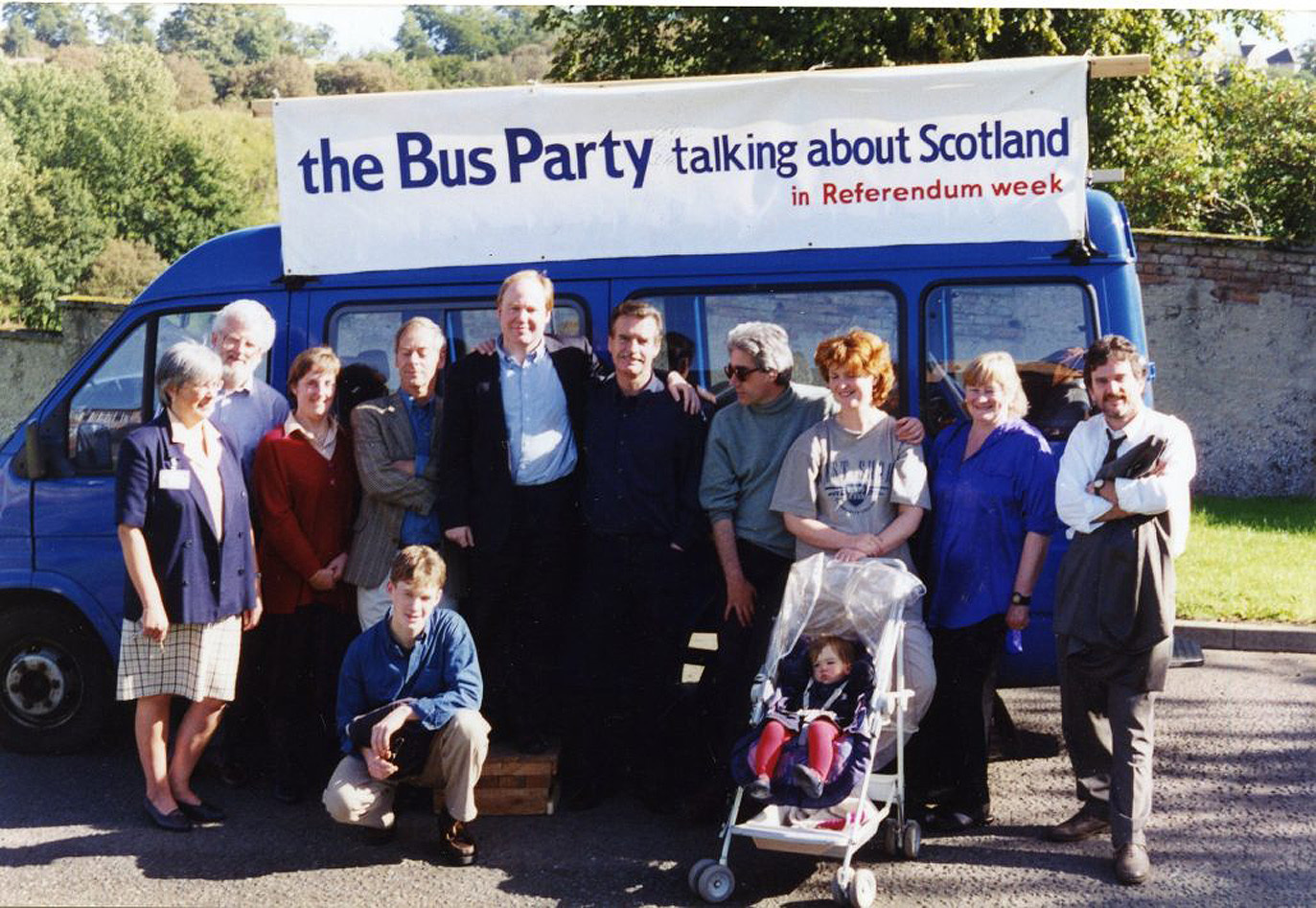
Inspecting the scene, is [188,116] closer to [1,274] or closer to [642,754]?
[1,274]

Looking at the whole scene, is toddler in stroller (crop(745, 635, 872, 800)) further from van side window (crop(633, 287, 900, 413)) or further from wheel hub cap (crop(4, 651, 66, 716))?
wheel hub cap (crop(4, 651, 66, 716))

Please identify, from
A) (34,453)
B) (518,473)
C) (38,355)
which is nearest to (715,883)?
(518,473)

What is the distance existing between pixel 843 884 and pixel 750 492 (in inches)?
63.3

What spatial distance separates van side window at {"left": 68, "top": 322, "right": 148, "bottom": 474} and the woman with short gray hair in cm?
95

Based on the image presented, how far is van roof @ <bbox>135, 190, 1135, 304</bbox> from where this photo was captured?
5.85 m

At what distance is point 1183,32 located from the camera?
15102mm

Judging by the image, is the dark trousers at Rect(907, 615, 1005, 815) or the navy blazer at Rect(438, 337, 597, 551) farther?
the navy blazer at Rect(438, 337, 597, 551)

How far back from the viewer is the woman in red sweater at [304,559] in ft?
19.0

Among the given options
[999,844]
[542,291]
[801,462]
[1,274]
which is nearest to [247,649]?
[542,291]

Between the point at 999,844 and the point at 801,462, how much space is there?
1.67 m

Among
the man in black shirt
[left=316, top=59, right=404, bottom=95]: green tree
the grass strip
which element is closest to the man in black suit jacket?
the man in black shirt

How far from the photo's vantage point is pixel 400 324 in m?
6.36

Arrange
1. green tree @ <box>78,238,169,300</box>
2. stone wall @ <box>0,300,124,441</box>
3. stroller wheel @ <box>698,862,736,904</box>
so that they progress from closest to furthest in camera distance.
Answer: stroller wheel @ <box>698,862,736,904</box>
stone wall @ <box>0,300,124,441</box>
green tree @ <box>78,238,169,300</box>

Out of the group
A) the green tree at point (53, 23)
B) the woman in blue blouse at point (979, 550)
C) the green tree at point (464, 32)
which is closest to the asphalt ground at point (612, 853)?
the woman in blue blouse at point (979, 550)
